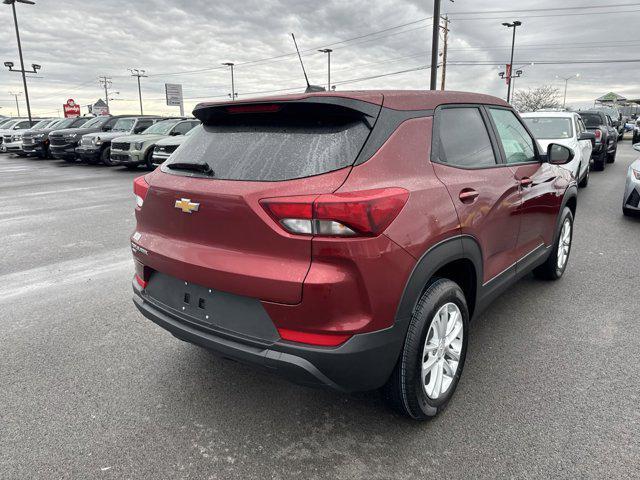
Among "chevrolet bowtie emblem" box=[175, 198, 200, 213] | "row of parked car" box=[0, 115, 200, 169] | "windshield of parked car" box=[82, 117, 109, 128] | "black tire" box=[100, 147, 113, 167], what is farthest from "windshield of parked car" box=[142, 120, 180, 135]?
"chevrolet bowtie emblem" box=[175, 198, 200, 213]

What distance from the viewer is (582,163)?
1020cm

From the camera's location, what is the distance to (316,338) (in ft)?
7.10

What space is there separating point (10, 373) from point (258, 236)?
2.20 metres

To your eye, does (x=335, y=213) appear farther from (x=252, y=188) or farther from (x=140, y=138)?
(x=140, y=138)

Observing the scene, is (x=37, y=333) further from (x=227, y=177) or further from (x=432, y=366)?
(x=432, y=366)

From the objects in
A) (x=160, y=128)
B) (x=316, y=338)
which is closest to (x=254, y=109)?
(x=316, y=338)

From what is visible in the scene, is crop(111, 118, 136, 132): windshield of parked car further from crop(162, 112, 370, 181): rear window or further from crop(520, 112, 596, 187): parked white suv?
crop(162, 112, 370, 181): rear window

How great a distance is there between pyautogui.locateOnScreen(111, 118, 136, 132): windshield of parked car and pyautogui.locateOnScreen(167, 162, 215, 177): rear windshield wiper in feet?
60.0

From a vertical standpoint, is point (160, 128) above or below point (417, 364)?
above

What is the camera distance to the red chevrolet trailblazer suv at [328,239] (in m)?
2.12

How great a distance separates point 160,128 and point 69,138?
15.8ft

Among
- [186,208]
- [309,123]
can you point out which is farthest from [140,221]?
[309,123]

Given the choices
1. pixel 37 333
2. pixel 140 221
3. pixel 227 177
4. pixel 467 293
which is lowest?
pixel 37 333

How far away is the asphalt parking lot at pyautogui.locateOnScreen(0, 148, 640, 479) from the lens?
2340mm
